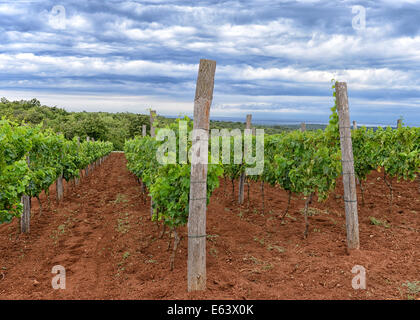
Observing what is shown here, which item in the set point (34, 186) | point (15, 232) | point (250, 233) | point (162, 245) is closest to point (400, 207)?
point (250, 233)

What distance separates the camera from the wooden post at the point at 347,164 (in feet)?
18.2

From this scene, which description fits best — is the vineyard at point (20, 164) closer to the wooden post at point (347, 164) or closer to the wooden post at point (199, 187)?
the wooden post at point (199, 187)

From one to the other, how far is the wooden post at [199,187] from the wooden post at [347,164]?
288 centimetres

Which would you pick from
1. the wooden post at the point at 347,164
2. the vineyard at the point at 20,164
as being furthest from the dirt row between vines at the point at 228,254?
the vineyard at the point at 20,164

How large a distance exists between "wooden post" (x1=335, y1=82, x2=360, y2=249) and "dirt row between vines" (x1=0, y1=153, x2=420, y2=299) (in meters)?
0.44

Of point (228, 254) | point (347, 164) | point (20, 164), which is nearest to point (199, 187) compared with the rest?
point (228, 254)

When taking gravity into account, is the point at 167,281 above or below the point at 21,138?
below

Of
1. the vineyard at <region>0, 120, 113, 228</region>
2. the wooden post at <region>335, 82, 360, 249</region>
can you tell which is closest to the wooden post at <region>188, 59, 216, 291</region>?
the wooden post at <region>335, 82, 360, 249</region>

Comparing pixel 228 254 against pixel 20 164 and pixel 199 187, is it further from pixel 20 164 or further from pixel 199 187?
pixel 20 164

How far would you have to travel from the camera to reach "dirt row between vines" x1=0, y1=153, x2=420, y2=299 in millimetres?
4363

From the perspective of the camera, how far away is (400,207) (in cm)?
898

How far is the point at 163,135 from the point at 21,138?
3520 mm

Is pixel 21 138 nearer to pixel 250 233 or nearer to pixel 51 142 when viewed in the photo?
pixel 51 142

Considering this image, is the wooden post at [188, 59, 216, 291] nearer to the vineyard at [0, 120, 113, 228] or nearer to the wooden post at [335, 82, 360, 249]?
the wooden post at [335, 82, 360, 249]
